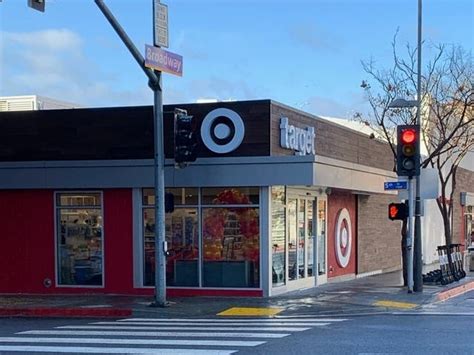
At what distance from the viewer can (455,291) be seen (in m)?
20.4

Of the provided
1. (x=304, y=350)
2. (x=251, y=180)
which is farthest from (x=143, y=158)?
(x=304, y=350)

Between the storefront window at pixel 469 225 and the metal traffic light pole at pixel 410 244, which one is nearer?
the metal traffic light pole at pixel 410 244

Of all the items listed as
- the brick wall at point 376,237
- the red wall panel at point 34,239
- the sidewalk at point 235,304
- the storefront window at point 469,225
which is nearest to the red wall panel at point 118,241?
the red wall panel at point 34,239

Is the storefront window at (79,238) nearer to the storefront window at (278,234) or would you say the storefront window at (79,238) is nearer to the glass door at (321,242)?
the storefront window at (278,234)

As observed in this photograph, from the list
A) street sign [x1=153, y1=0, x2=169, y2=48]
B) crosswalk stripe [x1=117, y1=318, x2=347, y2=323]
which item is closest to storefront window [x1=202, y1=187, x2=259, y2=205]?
street sign [x1=153, y1=0, x2=169, y2=48]

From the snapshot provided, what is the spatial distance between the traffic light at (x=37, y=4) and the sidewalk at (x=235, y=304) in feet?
22.0

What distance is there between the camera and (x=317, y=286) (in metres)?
21.7

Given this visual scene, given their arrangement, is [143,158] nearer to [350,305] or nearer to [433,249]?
[350,305]

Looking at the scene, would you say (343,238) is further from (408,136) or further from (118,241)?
(118,241)

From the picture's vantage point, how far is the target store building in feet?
60.1

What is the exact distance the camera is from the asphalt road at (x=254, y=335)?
35.2ft

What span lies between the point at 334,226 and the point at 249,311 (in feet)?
27.7

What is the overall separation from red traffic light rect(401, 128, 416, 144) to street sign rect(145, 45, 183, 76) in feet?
20.1

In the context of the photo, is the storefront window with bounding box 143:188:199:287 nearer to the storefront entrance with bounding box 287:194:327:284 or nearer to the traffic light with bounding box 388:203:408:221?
the storefront entrance with bounding box 287:194:327:284
